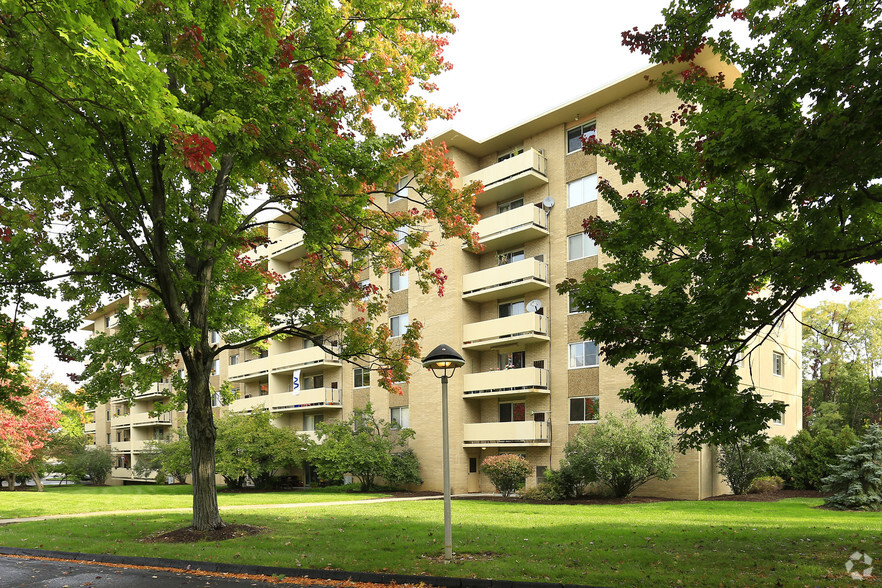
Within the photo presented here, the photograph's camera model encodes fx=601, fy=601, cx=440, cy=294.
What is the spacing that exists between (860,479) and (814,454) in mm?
6841

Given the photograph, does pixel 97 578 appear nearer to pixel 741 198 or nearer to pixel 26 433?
pixel 741 198

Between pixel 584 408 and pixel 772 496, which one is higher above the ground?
pixel 584 408

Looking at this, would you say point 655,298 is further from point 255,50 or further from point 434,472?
point 434,472

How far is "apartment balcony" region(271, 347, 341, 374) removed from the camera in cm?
3704

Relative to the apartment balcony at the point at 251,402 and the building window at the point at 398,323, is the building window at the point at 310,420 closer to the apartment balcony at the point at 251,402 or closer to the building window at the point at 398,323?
the apartment balcony at the point at 251,402

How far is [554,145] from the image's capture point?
96.0ft

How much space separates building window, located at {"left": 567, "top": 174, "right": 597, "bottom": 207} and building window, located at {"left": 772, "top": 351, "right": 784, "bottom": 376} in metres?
12.6

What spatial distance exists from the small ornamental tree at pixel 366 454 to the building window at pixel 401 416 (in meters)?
0.59

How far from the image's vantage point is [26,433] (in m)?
34.7

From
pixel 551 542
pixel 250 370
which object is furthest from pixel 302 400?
pixel 551 542

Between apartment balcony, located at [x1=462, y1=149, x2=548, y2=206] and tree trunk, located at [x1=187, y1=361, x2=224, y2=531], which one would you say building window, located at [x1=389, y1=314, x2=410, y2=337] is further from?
tree trunk, located at [x1=187, y1=361, x2=224, y2=531]

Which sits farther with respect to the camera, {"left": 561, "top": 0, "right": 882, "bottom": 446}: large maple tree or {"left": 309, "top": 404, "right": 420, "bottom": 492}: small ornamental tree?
{"left": 309, "top": 404, "right": 420, "bottom": 492}: small ornamental tree

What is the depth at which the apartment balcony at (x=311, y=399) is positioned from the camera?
121 feet

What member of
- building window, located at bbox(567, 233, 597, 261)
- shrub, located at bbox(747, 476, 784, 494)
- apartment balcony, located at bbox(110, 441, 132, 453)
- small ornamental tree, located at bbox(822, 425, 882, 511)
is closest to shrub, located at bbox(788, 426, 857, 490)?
shrub, located at bbox(747, 476, 784, 494)
